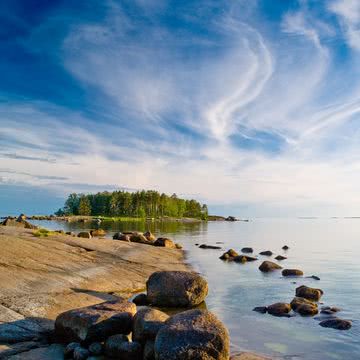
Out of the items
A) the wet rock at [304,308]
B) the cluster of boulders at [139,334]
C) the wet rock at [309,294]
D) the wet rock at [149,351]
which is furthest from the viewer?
the wet rock at [309,294]

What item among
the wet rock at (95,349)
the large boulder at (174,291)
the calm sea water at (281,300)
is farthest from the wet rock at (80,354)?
the large boulder at (174,291)

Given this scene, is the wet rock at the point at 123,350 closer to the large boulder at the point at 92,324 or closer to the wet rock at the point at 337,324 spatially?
the large boulder at the point at 92,324

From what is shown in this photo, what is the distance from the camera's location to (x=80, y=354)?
12609mm

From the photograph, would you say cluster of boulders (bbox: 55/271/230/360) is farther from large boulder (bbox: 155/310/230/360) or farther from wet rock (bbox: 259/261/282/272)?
wet rock (bbox: 259/261/282/272)

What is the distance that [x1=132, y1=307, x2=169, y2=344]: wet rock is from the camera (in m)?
13.2

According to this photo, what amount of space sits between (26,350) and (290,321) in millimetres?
12433

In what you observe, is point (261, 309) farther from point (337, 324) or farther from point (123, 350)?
point (123, 350)

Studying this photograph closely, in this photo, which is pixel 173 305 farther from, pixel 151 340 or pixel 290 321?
pixel 151 340

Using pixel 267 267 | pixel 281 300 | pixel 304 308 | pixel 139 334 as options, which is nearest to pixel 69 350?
pixel 139 334

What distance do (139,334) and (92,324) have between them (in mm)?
1767

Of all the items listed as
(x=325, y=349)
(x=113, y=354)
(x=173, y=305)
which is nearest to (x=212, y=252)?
(x=173, y=305)

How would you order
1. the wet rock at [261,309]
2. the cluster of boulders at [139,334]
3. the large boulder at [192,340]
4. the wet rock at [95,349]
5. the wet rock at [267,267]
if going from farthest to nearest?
the wet rock at [267,267] → the wet rock at [261,309] → the wet rock at [95,349] → the cluster of boulders at [139,334] → the large boulder at [192,340]

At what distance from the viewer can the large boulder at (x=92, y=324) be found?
13.8 metres

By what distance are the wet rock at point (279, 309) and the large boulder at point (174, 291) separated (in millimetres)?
4075
